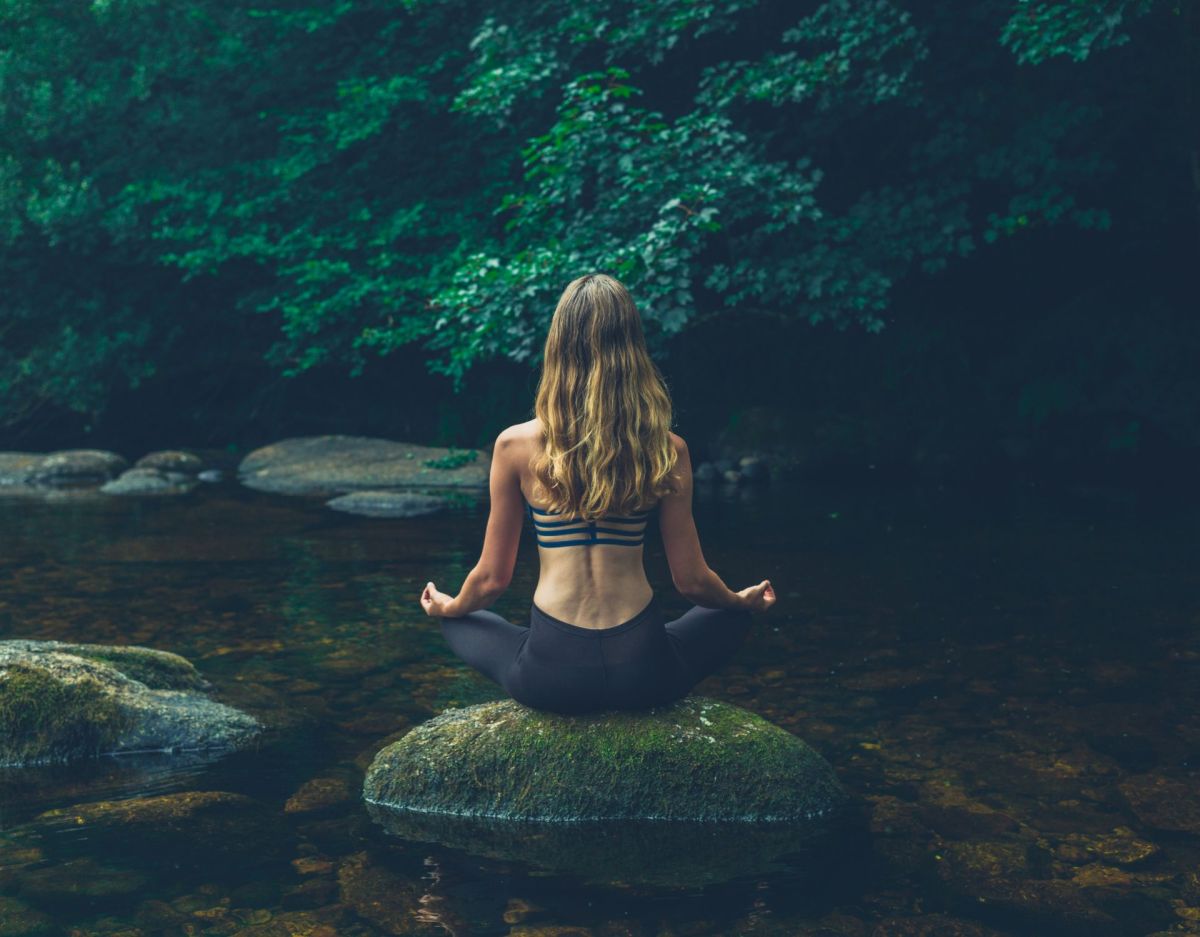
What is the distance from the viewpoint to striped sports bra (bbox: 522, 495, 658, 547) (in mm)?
4996

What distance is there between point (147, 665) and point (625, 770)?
3012mm

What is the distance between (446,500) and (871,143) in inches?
285

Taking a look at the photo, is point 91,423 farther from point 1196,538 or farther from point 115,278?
point 1196,538

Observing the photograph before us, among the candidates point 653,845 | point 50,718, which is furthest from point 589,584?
point 50,718

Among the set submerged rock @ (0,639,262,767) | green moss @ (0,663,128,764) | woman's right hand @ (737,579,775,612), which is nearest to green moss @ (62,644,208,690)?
submerged rock @ (0,639,262,767)

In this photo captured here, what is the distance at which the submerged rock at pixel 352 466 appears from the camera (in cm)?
1714

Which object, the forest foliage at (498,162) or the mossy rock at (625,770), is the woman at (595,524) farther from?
the forest foliage at (498,162)

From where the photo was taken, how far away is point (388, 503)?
49.5 ft

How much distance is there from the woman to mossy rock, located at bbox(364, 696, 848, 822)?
11 cm

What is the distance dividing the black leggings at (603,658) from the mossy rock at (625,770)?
11 cm

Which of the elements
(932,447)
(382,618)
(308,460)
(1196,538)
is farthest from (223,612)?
(932,447)

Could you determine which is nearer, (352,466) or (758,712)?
(758,712)

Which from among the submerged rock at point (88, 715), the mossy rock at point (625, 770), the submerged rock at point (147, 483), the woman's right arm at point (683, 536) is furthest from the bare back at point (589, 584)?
the submerged rock at point (147, 483)

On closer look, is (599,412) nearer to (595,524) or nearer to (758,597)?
(595,524)
